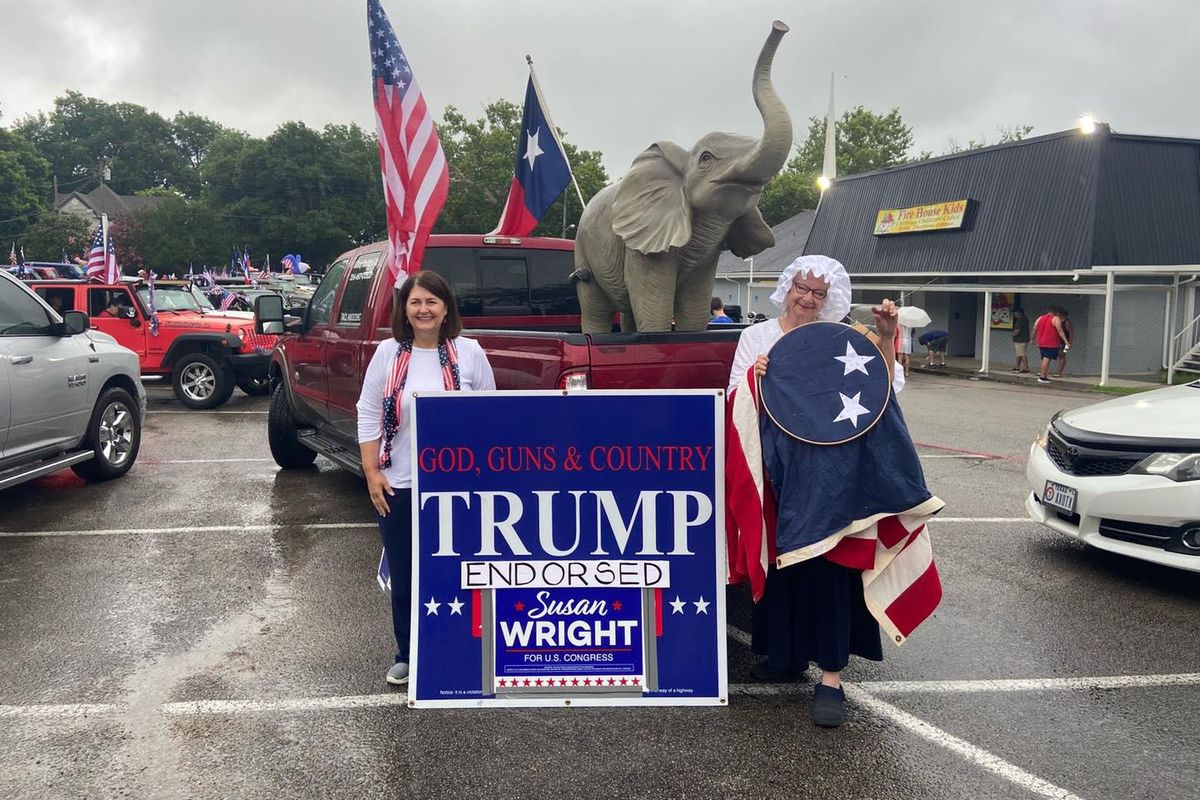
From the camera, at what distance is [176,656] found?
4.23 m

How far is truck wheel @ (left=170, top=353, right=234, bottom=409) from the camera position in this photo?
13.3m

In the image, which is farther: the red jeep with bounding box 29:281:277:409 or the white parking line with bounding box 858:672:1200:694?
the red jeep with bounding box 29:281:277:409

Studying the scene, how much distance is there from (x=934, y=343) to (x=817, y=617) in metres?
20.6

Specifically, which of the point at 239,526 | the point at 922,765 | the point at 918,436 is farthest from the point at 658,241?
the point at 918,436

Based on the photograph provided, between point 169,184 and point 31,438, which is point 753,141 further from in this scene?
point 169,184

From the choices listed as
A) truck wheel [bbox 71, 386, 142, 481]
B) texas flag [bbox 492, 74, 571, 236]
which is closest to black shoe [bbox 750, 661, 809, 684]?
texas flag [bbox 492, 74, 571, 236]

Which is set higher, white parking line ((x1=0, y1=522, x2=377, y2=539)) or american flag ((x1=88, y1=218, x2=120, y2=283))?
american flag ((x1=88, y1=218, x2=120, y2=283))

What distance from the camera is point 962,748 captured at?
11.0ft

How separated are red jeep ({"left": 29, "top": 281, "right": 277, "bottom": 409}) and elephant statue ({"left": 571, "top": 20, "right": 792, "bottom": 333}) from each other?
9071 mm

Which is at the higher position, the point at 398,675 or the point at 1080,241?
the point at 1080,241

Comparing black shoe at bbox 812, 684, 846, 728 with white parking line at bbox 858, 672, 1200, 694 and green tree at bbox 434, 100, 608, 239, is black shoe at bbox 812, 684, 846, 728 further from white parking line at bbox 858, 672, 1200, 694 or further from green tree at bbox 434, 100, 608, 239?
green tree at bbox 434, 100, 608, 239

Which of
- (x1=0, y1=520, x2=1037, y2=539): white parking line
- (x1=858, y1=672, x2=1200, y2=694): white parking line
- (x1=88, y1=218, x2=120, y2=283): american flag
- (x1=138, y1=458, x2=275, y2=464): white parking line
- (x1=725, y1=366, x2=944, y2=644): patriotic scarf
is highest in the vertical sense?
(x1=88, y1=218, x2=120, y2=283): american flag

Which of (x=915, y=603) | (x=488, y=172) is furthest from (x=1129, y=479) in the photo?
(x=488, y=172)

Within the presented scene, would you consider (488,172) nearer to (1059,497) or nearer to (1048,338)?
(1048,338)
